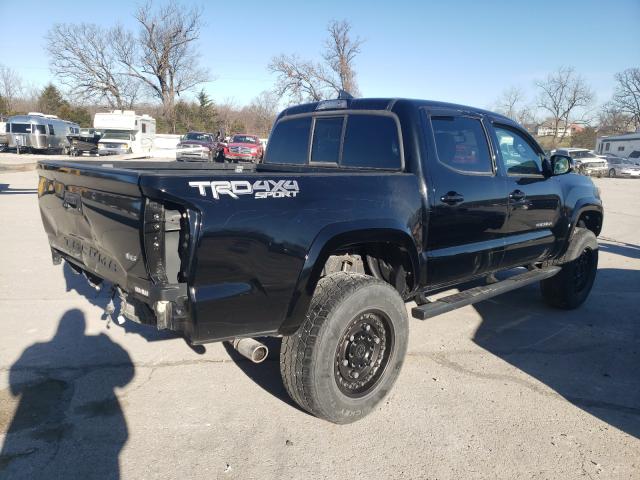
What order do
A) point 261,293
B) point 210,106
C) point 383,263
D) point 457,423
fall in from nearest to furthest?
point 261,293 < point 457,423 < point 383,263 < point 210,106

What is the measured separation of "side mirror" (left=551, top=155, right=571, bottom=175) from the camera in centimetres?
472

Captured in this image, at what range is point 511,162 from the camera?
4.42 m

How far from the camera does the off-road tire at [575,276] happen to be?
17.2ft

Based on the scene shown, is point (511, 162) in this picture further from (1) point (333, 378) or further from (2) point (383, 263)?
(1) point (333, 378)

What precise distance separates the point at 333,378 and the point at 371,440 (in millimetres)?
448

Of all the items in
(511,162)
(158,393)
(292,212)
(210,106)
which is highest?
(210,106)

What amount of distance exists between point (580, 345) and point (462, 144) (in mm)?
2236

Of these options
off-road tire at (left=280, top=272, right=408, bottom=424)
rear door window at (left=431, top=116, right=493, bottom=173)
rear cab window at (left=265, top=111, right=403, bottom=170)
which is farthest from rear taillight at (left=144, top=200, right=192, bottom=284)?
rear door window at (left=431, top=116, right=493, bottom=173)

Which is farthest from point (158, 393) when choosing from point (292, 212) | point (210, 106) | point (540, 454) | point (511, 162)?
point (210, 106)

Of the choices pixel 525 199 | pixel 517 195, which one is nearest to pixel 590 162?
pixel 525 199

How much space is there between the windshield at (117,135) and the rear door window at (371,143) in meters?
27.7

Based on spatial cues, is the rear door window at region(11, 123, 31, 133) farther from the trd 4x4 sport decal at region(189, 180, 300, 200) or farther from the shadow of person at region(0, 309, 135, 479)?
the trd 4x4 sport decal at region(189, 180, 300, 200)

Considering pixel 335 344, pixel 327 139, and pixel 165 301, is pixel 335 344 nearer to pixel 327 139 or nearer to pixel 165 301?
pixel 165 301

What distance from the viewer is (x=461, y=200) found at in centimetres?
369
